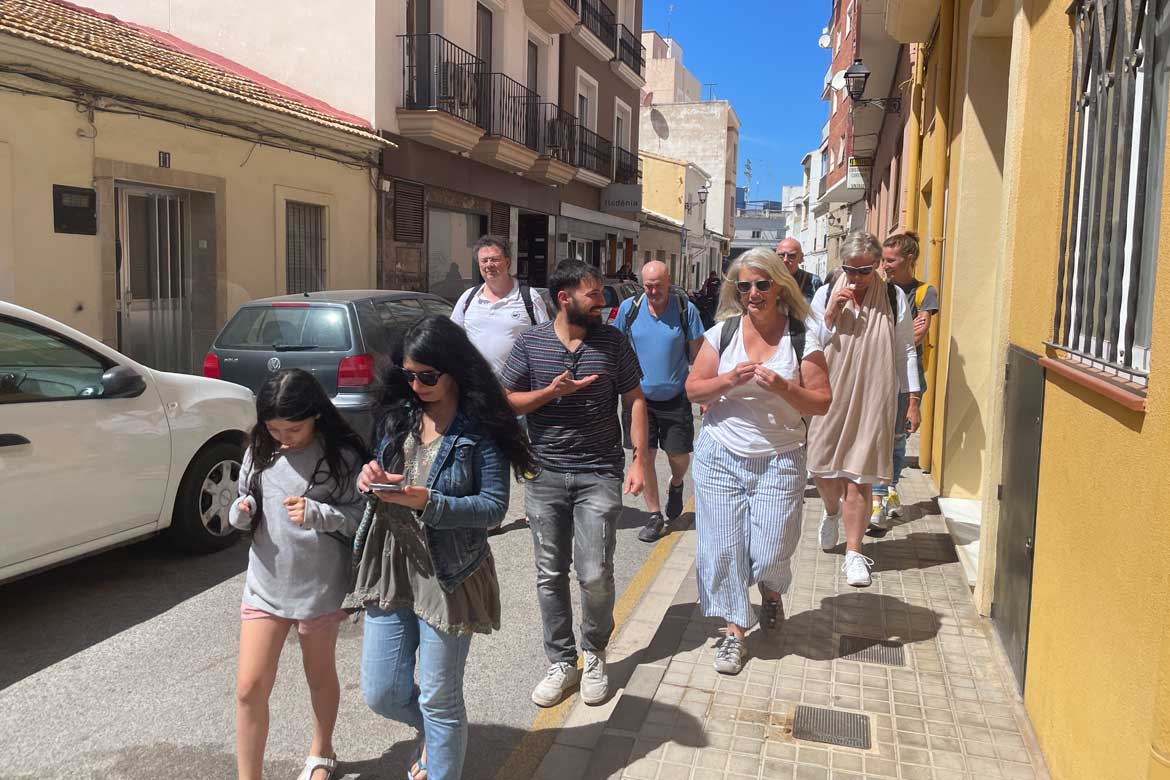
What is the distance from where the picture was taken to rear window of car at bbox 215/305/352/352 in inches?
297

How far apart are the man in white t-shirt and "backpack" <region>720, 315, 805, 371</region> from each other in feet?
6.88

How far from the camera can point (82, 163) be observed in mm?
10672

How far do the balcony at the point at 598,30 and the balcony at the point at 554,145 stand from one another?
8.63ft

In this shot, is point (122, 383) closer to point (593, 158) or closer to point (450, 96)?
point (450, 96)

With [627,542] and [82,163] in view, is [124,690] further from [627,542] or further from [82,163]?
[82,163]

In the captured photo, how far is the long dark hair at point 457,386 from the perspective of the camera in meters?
2.71

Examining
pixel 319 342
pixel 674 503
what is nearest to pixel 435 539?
pixel 674 503

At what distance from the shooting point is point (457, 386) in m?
2.79

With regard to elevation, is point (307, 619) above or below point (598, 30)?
below

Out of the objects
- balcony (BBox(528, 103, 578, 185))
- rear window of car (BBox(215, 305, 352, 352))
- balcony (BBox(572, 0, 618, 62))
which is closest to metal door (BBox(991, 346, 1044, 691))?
rear window of car (BBox(215, 305, 352, 352))

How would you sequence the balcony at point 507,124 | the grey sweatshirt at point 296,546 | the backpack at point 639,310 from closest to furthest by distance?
the grey sweatshirt at point 296,546, the backpack at point 639,310, the balcony at point 507,124

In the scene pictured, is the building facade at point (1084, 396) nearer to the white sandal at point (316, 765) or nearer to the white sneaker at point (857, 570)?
the white sneaker at point (857, 570)

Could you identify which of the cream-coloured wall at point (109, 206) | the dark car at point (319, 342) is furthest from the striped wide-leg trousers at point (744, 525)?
the cream-coloured wall at point (109, 206)

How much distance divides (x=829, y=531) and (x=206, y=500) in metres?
3.74
